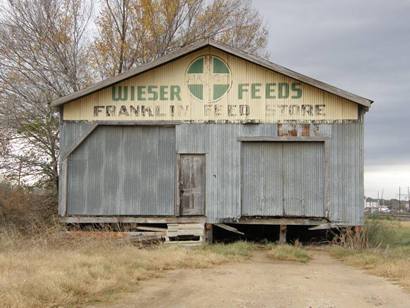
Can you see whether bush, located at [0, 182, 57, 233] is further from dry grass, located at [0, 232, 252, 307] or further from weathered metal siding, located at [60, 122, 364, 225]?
dry grass, located at [0, 232, 252, 307]

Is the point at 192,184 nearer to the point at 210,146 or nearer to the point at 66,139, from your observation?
the point at 210,146

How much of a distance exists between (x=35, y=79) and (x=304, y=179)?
13.1m

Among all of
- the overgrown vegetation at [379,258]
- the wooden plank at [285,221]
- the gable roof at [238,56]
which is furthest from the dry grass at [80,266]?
the gable roof at [238,56]

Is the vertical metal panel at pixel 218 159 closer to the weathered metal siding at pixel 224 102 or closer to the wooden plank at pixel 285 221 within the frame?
the weathered metal siding at pixel 224 102

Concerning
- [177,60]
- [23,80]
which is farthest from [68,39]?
[177,60]

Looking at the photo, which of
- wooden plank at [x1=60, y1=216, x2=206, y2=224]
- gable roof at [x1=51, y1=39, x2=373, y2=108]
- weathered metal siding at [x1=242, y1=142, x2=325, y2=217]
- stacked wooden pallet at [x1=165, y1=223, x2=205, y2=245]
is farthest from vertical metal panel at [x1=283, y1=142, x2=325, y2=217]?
wooden plank at [x1=60, y1=216, x2=206, y2=224]

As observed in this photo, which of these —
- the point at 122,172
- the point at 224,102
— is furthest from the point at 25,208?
the point at 224,102

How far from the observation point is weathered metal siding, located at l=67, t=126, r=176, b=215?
19.4 m

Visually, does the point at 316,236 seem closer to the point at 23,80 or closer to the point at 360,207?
the point at 360,207

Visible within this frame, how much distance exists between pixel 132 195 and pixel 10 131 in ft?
26.4

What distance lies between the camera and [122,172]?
63.8ft

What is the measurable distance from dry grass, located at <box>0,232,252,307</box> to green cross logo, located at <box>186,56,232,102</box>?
504cm

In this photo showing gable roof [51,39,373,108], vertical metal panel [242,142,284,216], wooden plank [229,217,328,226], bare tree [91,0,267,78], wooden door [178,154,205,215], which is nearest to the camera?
gable roof [51,39,373,108]

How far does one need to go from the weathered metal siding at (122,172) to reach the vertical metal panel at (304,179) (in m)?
3.79
